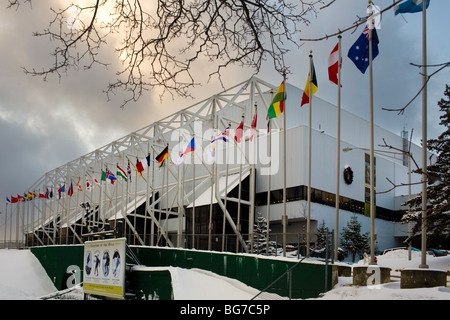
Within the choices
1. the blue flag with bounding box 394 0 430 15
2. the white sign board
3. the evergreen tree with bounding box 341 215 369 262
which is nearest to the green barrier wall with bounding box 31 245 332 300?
the white sign board

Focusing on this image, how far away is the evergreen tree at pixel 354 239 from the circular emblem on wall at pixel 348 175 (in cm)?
321

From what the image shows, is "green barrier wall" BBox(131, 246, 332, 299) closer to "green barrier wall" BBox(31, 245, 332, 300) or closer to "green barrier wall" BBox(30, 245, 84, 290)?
"green barrier wall" BBox(31, 245, 332, 300)

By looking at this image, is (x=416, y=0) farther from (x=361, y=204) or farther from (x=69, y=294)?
(x=361, y=204)

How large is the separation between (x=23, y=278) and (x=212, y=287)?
26037 mm

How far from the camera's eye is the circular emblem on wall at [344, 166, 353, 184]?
42.6 m

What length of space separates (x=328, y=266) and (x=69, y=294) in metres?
17.2

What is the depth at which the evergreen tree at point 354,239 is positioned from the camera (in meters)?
40.2

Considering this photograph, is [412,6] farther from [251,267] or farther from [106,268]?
[106,268]

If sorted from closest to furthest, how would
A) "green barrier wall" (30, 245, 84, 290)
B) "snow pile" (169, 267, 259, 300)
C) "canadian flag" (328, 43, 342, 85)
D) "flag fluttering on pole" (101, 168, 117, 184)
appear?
"snow pile" (169, 267, 259, 300) < "canadian flag" (328, 43, 342, 85) < "green barrier wall" (30, 245, 84, 290) < "flag fluttering on pole" (101, 168, 117, 184)

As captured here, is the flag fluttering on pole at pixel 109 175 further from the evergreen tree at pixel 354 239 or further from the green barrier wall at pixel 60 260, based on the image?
the evergreen tree at pixel 354 239

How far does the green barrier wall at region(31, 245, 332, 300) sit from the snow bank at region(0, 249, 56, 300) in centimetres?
1011

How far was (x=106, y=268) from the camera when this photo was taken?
22391 millimetres

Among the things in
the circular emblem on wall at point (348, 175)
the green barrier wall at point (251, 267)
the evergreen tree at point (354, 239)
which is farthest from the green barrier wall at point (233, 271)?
the circular emblem on wall at point (348, 175)
